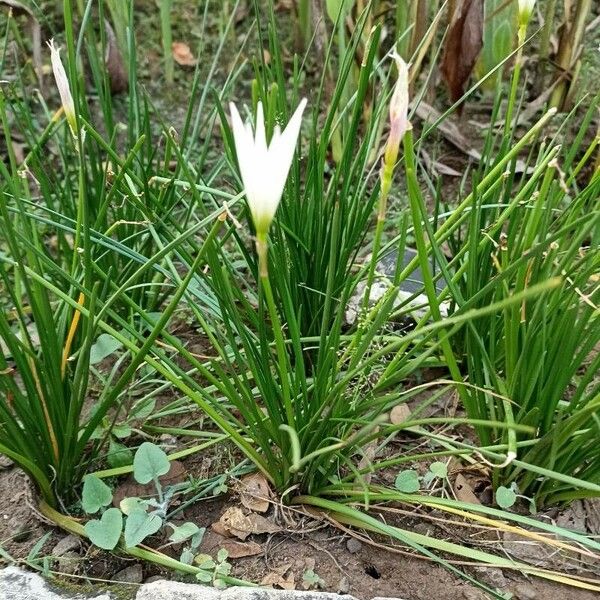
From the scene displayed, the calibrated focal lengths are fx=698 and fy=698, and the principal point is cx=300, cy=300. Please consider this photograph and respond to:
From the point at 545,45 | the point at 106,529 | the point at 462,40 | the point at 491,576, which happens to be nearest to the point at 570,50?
the point at 545,45

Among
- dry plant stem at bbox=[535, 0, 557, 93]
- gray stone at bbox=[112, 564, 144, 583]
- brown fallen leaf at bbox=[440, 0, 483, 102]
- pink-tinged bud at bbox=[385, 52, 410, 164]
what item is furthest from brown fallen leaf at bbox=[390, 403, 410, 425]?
dry plant stem at bbox=[535, 0, 557, 93]

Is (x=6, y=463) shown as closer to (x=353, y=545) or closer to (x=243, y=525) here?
(x=243, y=525)

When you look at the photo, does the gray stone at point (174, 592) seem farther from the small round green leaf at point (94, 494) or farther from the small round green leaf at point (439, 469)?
the small round green leaf at point (439, 469)

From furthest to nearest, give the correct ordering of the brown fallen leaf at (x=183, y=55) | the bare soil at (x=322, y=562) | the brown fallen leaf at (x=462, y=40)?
the brown fallen leaf at (x=183, y=55)
the brown fallen leaf at (x=462, y=40)
the bare soil at (x=322, y=562)

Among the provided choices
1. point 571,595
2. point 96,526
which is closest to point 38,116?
point 96,526

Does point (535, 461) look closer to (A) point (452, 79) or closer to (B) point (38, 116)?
(A) point (452, 79)

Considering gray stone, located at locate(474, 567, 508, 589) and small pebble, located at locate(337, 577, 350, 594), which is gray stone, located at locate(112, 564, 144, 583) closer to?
small pebble, located at locate(337, 577, 350, 594)

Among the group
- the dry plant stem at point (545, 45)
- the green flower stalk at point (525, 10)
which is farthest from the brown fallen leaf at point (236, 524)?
the dry plant stem at point (545, 45)
